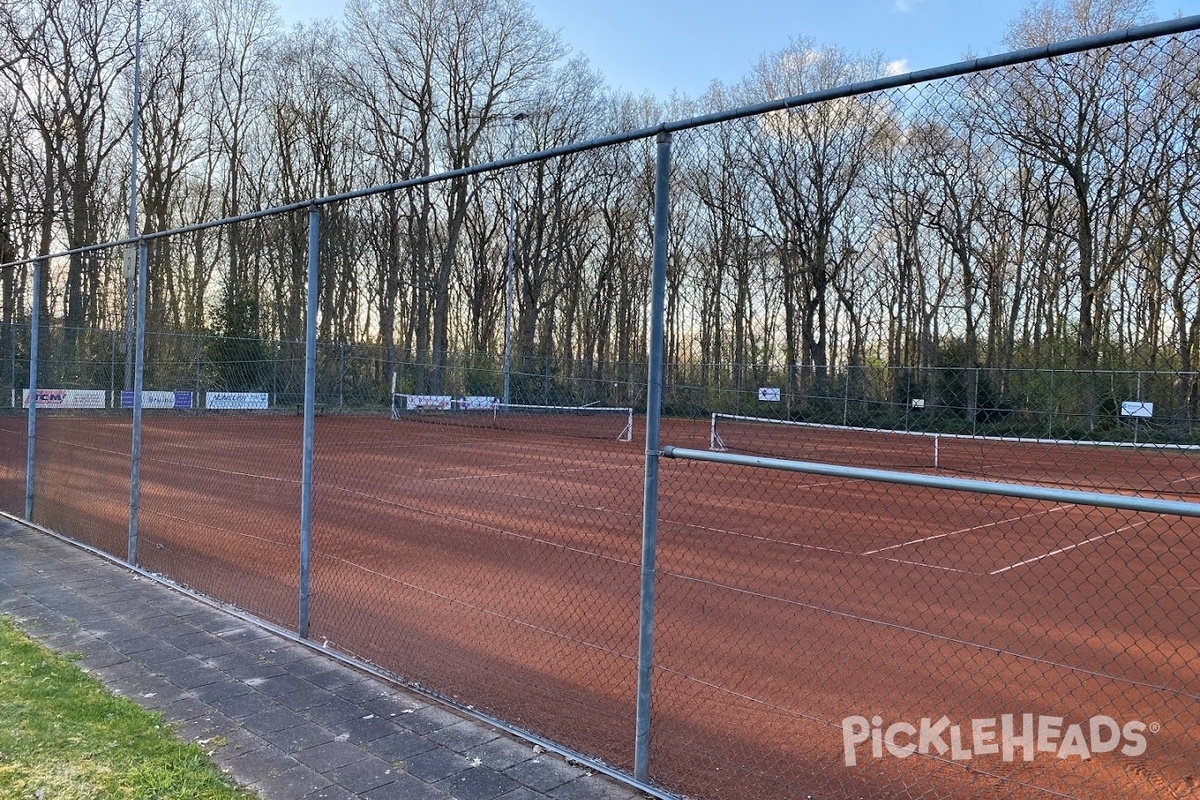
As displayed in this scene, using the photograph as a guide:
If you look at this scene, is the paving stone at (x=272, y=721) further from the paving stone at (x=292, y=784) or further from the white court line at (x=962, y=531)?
the white court line at (x=962, y=531)

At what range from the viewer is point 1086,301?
2.83m

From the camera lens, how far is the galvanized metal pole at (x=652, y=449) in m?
2.92

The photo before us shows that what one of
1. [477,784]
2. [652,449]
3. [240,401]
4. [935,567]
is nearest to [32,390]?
[240,401]

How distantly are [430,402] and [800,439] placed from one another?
5.42 m

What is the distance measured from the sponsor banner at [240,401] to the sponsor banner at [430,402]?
216 cm

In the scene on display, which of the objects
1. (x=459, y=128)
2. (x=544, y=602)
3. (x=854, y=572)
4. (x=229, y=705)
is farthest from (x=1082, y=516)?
(x=459, y=128)

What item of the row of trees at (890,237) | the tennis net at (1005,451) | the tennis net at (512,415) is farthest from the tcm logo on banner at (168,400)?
the tennis net at (1005,451)

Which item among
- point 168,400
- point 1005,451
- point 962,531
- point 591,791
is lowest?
point 962,531

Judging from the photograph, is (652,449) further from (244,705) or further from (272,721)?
(244,705)

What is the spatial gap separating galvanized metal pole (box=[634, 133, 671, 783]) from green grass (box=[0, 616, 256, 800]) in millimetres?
1404

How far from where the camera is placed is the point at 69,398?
A: 853 centimetres

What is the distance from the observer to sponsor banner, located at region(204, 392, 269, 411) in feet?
31.2

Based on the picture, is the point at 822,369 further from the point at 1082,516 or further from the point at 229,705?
the point at 1082,516

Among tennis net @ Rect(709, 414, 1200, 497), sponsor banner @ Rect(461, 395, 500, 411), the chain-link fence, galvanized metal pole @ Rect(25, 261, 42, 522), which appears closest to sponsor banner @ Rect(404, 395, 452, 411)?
the chain-link fence
